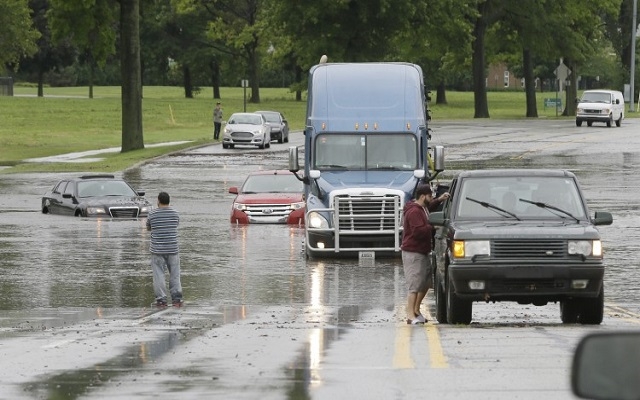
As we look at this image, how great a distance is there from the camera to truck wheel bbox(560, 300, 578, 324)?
14.8 metres

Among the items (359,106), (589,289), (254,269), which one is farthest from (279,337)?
(359,106)

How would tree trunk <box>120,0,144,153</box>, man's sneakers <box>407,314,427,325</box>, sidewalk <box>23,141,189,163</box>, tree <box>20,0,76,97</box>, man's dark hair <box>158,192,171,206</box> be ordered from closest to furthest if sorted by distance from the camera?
man's sneakers <box>407,314,427,325</box>, man's dark hair <box>158,192,171,206</box>, sidewalk <box>23,141,189,163</box>, tree trunk <box>120,0,144,153</box>, tree <box>20,0,76,97</box>

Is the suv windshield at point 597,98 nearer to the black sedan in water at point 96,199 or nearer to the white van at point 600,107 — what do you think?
the white van at point 600,107

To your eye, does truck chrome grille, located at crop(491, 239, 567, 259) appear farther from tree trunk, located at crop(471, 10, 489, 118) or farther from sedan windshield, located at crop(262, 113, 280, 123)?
tree trunk, located at crop(471, 10, 489, 118)

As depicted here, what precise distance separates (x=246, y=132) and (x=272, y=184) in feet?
87.3

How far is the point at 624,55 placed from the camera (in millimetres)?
112562

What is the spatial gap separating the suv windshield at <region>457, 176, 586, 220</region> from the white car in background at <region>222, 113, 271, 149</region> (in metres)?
45.8

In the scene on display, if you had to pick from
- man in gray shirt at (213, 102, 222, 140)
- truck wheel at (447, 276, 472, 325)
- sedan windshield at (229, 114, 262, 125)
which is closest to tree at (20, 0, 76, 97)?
man in gray shirt at (213, 102, 222, 140)

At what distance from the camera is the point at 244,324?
1517 cm

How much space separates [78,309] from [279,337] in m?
5.35

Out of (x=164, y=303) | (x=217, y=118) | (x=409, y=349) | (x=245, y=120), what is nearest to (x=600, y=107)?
(x=217, y=118)

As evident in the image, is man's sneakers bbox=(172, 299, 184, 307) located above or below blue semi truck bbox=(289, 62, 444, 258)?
below

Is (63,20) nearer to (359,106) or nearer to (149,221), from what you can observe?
(359,106)

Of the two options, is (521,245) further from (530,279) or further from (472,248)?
(472,248)
